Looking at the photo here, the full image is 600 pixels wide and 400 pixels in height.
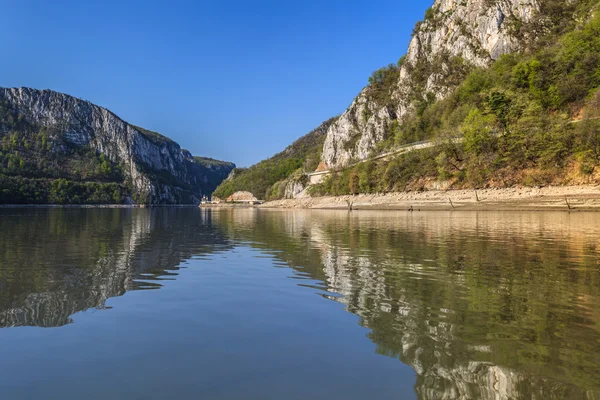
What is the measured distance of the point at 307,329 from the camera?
6949mm

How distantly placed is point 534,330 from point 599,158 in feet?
184

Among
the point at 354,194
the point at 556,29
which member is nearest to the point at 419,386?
the point at 354,194

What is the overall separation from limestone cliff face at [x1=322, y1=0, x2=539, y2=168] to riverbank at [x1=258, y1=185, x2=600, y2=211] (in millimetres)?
46364

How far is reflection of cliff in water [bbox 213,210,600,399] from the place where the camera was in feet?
15.6

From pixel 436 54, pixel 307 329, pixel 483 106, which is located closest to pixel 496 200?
pixel 483 106

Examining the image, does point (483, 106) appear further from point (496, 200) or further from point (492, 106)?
point (496, 200)

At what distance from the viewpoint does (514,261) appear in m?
13.3

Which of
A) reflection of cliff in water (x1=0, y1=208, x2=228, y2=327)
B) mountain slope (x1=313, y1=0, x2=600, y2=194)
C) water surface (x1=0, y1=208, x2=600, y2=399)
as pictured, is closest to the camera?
water surface (x1=0, y1=208, x2=600, y2=399)

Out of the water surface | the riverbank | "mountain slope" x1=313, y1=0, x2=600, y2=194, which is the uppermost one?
"mountain slope" x1=313, y1=0, x2=600, y2=194

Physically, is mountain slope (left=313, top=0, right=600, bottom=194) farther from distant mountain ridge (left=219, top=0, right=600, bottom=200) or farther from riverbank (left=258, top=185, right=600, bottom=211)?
riverbank (left=258, top=185, right=600, bottom=211)

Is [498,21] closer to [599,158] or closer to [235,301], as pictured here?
[599,158]

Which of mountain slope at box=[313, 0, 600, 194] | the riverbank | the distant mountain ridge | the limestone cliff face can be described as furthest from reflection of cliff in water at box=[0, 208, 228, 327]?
the limestone cliff face

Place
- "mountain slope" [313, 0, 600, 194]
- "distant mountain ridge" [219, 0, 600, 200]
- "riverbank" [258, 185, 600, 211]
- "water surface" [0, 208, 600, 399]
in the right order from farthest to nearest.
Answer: "distant mountain ridge" [219, 0, 600, 200] < "mountain slope" [313, 0, 600, 194] < "riverbank" [258, 185, 600, 211] < "water surface" [0, 208, 600, 399]

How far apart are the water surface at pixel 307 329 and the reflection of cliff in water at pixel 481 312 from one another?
31 mm
